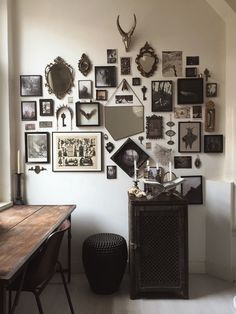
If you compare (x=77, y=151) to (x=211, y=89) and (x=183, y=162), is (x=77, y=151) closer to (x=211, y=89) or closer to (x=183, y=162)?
(x=183, y=162)

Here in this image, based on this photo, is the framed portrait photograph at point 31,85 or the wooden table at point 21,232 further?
the framed portrait photograph at point 31,85

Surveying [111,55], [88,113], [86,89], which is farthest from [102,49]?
[88,113]

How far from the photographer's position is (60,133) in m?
3.29

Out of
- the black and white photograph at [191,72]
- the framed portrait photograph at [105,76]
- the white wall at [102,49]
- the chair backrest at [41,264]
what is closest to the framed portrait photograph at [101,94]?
the framed portrait photograph at [105,76]

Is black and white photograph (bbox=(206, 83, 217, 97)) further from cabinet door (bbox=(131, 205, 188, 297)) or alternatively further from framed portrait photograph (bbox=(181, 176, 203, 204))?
cabinet door (bbox=(131, 205, 188, 297))

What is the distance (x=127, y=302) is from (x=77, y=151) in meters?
1.48

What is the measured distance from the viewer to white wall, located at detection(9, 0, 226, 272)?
3209mm

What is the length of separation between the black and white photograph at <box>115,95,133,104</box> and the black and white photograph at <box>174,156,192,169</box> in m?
0.75

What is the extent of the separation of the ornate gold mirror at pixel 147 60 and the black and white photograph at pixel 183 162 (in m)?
0.90

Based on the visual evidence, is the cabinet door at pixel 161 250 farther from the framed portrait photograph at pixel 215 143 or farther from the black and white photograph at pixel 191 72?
the black and white photograph at pixel 191 72

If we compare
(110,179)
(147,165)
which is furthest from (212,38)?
(110,179)

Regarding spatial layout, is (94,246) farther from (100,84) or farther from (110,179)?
(100,84)

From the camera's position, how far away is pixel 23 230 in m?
2.26

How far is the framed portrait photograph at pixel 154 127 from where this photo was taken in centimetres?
324
